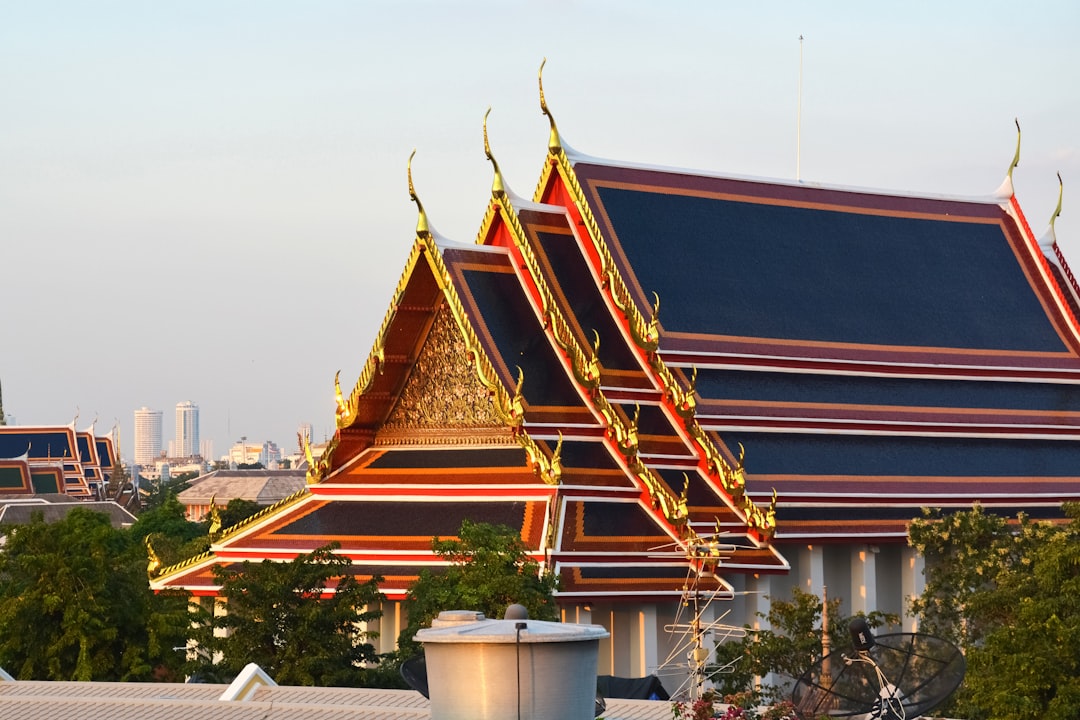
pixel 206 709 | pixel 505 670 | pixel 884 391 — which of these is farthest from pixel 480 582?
pixel 505 670

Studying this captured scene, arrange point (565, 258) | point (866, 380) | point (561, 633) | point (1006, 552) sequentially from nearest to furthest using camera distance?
point (561, 633) → point (1006, 552) → point (565, 258) → point (866, 380)

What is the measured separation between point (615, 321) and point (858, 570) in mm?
5771

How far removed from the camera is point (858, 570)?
33.4m

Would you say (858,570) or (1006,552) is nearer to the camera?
(1006,552)

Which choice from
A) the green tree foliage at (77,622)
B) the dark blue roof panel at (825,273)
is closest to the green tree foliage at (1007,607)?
the dark blue roof panel at (825,273)

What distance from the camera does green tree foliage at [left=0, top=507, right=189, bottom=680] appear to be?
88.9ft

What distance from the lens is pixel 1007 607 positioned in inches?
1014

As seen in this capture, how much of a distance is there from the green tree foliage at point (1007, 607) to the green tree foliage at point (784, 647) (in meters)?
1.62

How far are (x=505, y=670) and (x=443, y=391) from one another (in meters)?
19.5

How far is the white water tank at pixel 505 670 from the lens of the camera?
476 inches

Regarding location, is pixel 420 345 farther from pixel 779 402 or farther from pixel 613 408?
pixel 779 402

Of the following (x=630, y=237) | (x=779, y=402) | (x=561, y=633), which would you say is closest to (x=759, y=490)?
(x=779, y=402)

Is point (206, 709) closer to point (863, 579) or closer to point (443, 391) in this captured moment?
point (443, 391)

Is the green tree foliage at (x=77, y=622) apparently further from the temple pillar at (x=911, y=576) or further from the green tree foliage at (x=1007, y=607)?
the temple pillar at (x=911, y=576)
